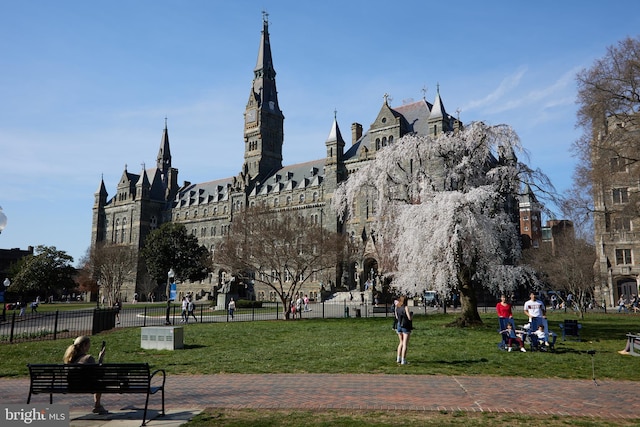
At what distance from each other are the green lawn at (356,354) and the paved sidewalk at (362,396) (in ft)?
3.52

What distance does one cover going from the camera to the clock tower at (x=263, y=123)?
9269 cm

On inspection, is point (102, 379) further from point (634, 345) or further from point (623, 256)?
point (623, 256)

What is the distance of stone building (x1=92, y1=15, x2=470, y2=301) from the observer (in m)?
65.4

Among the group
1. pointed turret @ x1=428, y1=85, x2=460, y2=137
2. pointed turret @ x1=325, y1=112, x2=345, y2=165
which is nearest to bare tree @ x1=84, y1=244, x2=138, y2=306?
pointed turret @ x1=325, y1=112, x2=345, y2=165

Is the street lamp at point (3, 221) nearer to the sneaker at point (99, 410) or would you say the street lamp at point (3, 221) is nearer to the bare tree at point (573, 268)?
the sneaker at point (99, 410)

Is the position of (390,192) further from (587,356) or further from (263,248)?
(263,248)

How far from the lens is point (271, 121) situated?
3723 inches

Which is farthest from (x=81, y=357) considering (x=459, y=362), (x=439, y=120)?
(x=439, y=120)

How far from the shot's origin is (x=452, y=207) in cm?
2269

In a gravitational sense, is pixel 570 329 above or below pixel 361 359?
above

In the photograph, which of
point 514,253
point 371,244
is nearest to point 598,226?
point 371,244

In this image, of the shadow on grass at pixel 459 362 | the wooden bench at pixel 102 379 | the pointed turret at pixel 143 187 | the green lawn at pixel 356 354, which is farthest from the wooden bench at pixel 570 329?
the pointed turret at pixel 143 187

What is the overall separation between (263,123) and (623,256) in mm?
62333

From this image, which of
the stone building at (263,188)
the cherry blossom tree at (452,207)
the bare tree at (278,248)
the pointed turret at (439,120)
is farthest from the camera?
the stone building at (263,188)
